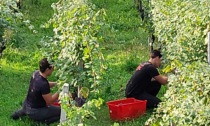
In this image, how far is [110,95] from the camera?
991 centimetres

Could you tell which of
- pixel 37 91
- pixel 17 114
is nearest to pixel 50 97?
pixel 37 91

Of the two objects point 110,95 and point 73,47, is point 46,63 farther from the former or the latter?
point 110,95

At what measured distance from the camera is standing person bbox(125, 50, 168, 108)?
344 inches

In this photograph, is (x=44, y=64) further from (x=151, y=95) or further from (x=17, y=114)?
(x=151, y=95)

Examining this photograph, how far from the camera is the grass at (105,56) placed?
8453 millimetres

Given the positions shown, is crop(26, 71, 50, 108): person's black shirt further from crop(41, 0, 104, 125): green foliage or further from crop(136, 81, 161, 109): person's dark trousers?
crop(136, 81, 161, 109): person's dark trousers

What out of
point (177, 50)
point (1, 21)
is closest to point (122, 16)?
point (177, 50)

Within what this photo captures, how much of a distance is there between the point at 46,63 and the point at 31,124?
40.1 inches

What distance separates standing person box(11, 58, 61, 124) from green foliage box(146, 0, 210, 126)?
188cm

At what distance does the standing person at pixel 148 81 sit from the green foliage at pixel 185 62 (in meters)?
0.27

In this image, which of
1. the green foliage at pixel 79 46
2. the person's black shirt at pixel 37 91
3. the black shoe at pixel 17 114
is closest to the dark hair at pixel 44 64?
the person's black shirt at pixel 37 91

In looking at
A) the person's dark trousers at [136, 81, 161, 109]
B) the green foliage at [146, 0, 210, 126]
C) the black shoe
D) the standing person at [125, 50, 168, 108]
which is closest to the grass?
the black shoe

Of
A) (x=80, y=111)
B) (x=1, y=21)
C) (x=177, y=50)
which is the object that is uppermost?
(x=1, y=21)

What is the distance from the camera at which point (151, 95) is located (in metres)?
9.11
